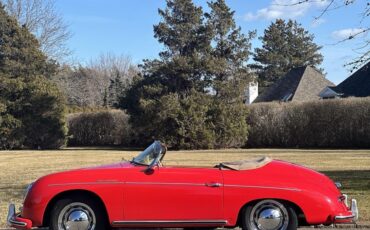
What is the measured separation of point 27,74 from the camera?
130ft

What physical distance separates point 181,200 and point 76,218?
1258 mm

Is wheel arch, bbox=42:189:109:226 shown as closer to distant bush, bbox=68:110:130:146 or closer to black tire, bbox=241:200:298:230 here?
black tire, bbox=241:200:298:230

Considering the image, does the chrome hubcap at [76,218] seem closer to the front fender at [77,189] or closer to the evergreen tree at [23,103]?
the front fender at [77,189]

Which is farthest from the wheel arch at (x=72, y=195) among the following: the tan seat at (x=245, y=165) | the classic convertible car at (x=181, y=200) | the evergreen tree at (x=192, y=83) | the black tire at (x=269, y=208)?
the evergreen tree at (x=192, y=83)

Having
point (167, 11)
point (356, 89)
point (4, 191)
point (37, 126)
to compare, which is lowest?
point (4, 191)

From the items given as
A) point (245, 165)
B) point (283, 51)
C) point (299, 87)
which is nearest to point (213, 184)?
point (245, 165)

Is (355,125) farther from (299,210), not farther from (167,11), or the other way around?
(299,210)

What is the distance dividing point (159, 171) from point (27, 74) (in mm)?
35410

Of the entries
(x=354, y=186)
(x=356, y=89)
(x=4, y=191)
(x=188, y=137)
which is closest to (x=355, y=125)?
(x=356, y=89)

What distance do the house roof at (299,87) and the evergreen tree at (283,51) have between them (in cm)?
1964

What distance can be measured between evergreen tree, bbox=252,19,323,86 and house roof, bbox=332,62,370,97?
25.7m

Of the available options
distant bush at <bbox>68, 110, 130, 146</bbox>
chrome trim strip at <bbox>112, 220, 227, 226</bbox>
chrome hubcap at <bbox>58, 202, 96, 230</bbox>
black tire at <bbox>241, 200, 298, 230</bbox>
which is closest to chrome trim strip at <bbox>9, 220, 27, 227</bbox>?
chrome hubcap at <bbox>58, 202, 96, 230</bbox>

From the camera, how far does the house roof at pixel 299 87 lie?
44.4 metres

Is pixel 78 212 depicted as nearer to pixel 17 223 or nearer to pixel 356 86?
pixel 17 223
